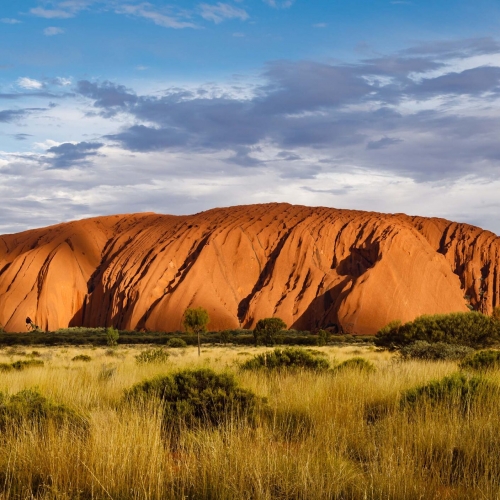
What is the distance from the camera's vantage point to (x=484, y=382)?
8.66m

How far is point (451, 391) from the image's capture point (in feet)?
27.1

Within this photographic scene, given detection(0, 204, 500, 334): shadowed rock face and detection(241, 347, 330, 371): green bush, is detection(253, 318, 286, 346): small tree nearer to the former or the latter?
detection(0, 204, 500, 334): shadowed rock face

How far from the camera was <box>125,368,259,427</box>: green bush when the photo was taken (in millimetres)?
7961

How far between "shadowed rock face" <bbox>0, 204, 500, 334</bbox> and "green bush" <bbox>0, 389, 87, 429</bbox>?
6234 centimetres

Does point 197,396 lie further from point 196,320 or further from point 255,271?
point 255,271

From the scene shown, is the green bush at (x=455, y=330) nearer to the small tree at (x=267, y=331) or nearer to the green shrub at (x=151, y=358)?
the green shrub at (x=151, y=358)

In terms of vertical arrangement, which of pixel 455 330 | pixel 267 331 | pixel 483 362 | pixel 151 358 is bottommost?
pixel 267 331

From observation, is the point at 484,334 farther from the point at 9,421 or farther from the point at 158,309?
the point at 158,309

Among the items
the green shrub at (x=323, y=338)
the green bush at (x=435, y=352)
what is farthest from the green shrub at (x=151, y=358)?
the green shrub at (x=323, y=338)

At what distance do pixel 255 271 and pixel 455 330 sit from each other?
50.2 m

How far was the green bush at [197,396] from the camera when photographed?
7961 millimetres

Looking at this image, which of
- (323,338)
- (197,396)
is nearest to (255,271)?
(323,338)

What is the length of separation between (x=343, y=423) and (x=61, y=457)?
3.24m

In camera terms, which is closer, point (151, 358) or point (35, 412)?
point (35, 412)
